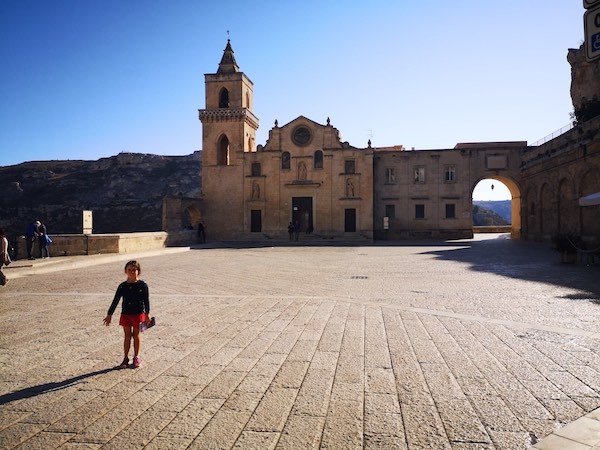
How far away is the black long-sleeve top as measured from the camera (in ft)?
17.5

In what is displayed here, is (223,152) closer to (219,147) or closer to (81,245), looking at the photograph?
(219,147)

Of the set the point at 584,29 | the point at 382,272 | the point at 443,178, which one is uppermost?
the point at 443,178

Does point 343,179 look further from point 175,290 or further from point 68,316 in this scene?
point 68,316

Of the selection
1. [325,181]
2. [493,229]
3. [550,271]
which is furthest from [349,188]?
[550,271]

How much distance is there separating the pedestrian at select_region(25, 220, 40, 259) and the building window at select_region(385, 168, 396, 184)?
29.4m

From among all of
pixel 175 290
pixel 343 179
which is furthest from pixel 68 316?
pixel 343 179

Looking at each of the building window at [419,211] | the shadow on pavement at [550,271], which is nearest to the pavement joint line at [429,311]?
the shadow on pavement at [550,271]

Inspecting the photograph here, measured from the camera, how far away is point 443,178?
40062 millimetres

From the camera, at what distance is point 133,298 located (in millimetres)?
5355

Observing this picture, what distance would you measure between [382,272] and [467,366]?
10038 millimetres

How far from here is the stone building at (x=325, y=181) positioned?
39688 millimetres

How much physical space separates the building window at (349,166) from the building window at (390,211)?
4.51 m

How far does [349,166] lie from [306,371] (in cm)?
3673

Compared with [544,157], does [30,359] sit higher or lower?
lower
